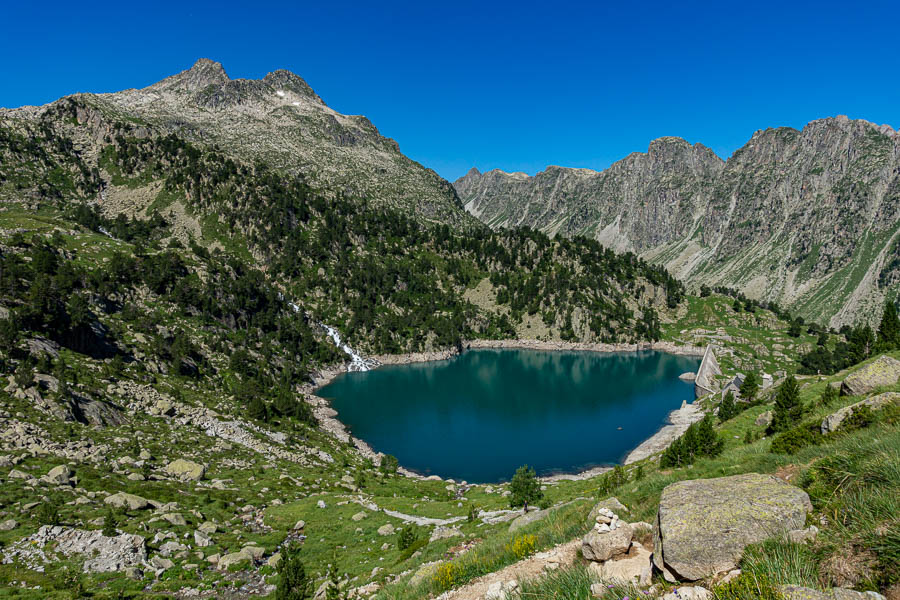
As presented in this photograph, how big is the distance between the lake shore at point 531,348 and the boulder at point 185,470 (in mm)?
28773

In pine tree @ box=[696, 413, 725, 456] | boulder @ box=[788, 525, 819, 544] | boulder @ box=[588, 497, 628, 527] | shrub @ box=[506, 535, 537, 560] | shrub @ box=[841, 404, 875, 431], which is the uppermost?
boulder @ box=[788, 525, 819, 544]

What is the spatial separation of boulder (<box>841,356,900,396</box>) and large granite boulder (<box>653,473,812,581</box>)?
21.4m

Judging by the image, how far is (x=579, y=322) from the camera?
178m

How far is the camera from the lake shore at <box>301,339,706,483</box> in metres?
67.3

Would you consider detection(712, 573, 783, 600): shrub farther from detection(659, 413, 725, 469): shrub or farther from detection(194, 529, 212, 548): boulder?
detection(194, 529, 212, 548): boulder

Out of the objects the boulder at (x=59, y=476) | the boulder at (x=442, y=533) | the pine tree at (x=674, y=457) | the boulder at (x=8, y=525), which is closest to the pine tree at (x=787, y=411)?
the pine tree at (x=674, y=457)

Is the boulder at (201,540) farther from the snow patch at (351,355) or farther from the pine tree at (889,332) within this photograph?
the snow patch at (351,355)

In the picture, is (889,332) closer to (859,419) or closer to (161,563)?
(859,419)

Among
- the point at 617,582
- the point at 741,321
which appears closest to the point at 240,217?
the point at 617,582

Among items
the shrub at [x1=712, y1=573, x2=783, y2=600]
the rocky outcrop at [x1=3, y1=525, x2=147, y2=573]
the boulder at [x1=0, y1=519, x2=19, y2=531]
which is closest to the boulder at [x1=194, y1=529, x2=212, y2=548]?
the rocky outcrop at [x1=3, y1=525, x2=147, y2=573]

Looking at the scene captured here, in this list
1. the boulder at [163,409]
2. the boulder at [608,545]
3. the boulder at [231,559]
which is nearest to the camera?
the boulder at [608,545]

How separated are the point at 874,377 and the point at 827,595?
26135mm

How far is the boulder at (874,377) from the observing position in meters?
21.5

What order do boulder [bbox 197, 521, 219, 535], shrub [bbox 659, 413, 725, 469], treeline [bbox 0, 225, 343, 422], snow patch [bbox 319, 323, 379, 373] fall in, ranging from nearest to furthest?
1. boulder [bbox 197, 521, 219, 535]
2. shrub [bbox 659, 413, 725, 469]
3. treeline [bbox 0, 225, 343, 422]
4. snow patch [bbox 319, 323, 379, 373]
